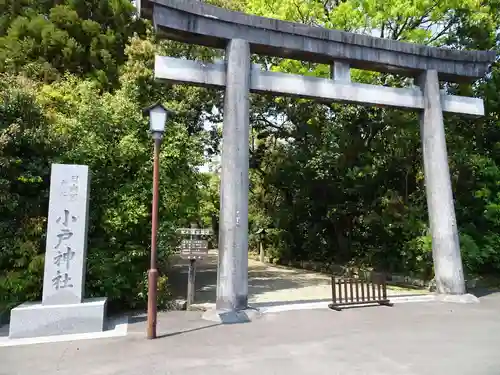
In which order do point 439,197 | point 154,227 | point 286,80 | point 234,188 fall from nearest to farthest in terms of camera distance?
point 154,227, point 234,188, point 286,80, point 439,197

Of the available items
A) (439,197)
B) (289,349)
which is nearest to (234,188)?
(289,349)

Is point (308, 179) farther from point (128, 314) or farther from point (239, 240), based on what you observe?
point (128, 314)

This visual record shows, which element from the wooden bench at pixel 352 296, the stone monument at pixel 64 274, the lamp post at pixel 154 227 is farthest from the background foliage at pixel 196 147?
the wooden bench at pixel 352 296

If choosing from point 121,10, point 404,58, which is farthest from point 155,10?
→ point 121,10

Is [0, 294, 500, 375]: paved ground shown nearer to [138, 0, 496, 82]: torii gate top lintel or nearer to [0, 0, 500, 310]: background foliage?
[0, 0, 500, 310]: background foliage

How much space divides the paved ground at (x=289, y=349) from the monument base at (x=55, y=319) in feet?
1.88

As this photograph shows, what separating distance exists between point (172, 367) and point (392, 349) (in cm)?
324

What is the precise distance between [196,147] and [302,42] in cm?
381

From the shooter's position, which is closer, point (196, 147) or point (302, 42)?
point (302, 42)

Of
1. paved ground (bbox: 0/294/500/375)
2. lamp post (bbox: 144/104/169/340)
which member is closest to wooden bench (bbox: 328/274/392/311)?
paved ground (bbox: 0/294/500/375)

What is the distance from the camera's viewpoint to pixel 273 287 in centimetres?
1308

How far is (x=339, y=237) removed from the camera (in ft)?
56.3

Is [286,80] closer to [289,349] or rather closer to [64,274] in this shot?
[289,349]

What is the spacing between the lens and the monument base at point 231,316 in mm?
7449
